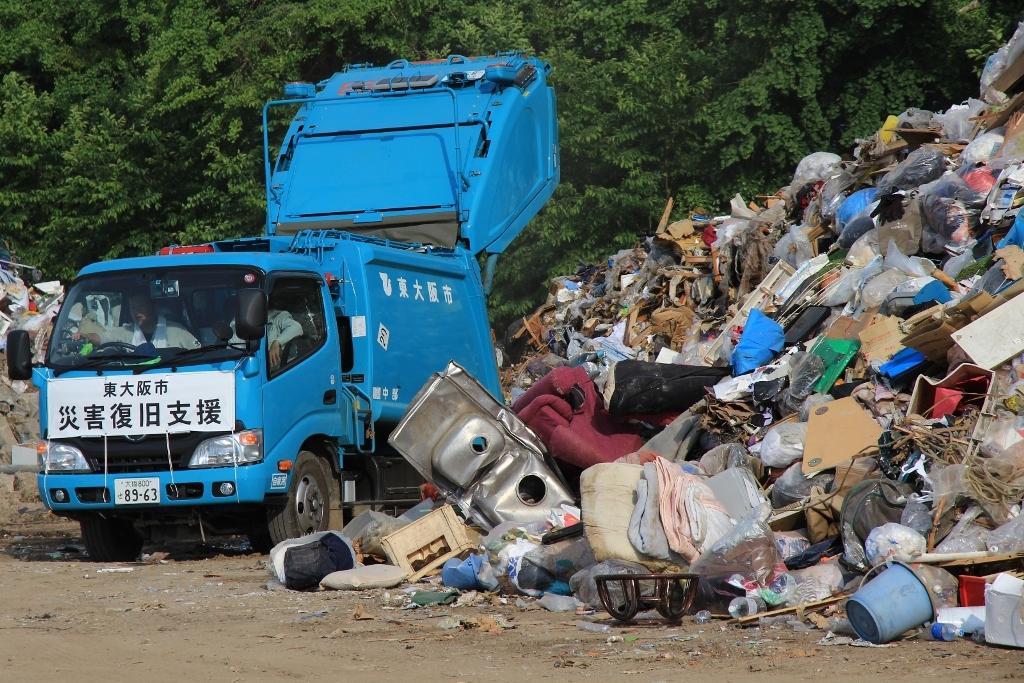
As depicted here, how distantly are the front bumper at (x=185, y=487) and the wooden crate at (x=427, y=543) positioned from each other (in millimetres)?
1040

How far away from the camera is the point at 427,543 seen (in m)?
7.16

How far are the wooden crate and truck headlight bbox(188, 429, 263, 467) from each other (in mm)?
1151

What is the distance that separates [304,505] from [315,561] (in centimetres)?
132

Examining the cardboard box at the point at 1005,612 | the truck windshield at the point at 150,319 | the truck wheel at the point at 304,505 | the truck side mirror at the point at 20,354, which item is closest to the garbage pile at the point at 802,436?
the cardboard box at the point at 1005,612

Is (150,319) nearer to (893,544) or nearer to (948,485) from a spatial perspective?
(893,544)

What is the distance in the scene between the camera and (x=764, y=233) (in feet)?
36.0

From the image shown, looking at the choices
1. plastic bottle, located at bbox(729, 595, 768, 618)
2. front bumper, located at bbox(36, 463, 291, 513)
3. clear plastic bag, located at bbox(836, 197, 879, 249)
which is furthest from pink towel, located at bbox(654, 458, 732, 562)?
clear plastic bag, located at bbox(836, 197, 879, 249)

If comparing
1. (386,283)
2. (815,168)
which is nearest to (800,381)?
(386,283)

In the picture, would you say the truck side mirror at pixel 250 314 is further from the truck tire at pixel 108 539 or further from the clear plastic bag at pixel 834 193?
the clear plastic bag at pixel 834 193

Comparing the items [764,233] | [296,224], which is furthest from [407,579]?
[764,233]

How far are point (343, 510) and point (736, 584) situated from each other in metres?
3.87

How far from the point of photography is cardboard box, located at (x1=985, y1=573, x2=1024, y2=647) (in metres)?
4.64

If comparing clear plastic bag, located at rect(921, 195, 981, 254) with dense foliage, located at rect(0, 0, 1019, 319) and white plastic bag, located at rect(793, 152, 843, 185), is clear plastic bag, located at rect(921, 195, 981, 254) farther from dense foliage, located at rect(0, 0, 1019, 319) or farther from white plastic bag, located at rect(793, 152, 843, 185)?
dense foliage, located at rect(0, 0, 1019, 319)

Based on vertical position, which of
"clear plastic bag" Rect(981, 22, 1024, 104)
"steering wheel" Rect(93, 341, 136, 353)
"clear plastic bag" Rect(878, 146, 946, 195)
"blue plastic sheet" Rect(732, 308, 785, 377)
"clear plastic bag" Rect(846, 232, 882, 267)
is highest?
"clear plastic bag" Rect(981, 22, 1024, 104)
